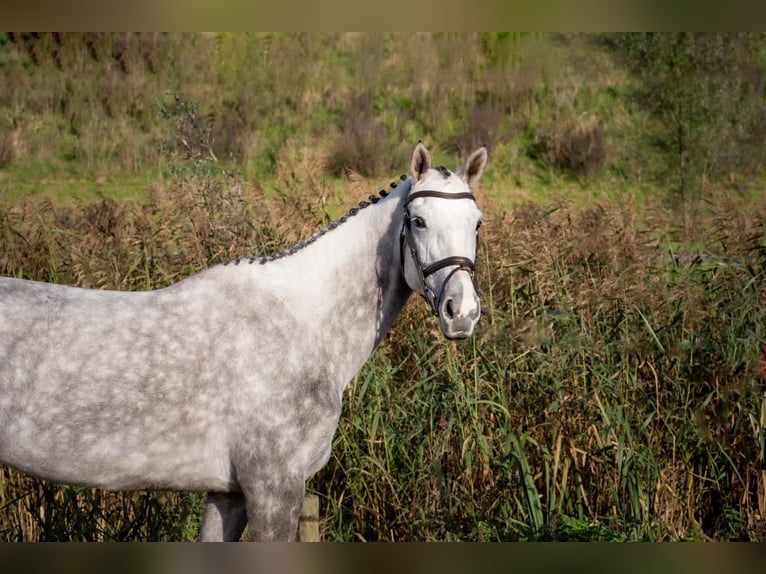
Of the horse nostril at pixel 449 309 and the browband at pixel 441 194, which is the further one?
the browband at pixel 441 194

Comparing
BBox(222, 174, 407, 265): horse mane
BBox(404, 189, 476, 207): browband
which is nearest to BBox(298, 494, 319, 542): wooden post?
BBox(222, 174, 407, 265): horse mane

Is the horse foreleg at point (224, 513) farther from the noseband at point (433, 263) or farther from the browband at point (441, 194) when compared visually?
the browband at point (441, 194)

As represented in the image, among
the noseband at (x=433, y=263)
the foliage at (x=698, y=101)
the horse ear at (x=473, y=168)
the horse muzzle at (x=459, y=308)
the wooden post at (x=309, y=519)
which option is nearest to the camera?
the horse muzzle at (x=459, y=308)

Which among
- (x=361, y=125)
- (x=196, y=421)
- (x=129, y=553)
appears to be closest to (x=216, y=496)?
(x=196, y=421)

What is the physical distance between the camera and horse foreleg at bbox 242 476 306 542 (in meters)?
2.86

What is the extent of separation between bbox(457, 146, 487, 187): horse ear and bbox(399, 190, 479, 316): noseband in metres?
0.16

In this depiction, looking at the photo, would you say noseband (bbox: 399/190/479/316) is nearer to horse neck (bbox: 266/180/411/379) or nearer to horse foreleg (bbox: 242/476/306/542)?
horse neck (bbox: 266/180/411/379)

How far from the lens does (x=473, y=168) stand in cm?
312

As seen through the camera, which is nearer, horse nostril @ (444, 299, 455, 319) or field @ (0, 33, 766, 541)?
horse nostril @ (444, 299, 455, 319)

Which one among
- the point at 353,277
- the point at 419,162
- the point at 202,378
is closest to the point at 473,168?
the point at 419,162

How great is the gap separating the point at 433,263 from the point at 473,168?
46cm

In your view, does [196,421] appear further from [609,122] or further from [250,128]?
[609,122]

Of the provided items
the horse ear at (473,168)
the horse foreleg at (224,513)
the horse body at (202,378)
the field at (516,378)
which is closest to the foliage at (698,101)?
the field at (516,378)

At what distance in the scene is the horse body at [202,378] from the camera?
2.75 metres
